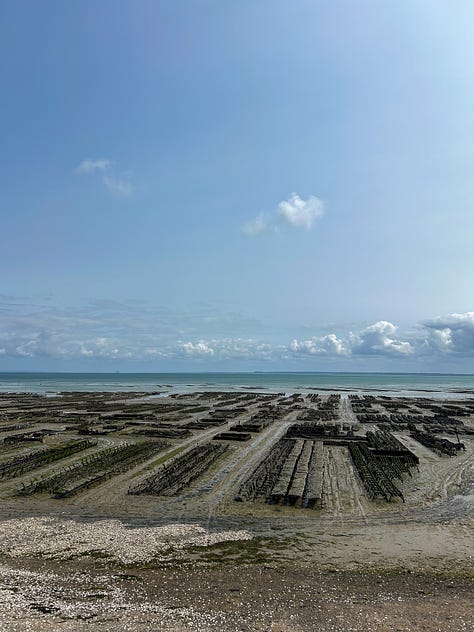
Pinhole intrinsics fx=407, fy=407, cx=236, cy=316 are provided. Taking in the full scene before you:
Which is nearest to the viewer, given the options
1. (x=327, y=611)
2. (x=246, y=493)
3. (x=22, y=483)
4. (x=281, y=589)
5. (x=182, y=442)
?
(x=327, y=611)

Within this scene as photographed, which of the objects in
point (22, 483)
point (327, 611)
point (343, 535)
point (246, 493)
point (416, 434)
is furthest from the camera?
point (416, 434)

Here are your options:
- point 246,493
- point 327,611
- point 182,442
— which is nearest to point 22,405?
point 182,442

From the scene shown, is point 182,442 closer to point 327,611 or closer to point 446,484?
point 446,484

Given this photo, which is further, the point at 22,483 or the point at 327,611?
the point at 22,483

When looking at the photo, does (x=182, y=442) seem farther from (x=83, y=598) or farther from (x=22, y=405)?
(x=22, y=405)

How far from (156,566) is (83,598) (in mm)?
3247

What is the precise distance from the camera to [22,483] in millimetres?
29031

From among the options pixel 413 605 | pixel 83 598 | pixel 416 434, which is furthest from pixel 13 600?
pixel 416 434

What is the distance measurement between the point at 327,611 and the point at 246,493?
1282cm

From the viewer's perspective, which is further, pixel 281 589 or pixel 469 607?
pixel 281 589

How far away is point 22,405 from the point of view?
88.1m

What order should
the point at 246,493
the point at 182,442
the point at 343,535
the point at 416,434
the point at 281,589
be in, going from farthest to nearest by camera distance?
the point at 416,434, the point at 182,442, the point at 246,493, the point at 343,535, the point at 281,589

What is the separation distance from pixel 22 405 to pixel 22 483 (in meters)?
67.2

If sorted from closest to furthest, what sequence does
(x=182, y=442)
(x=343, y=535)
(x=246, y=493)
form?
1. (x=343, y=535)
2. (x=246, y=493)
3. (x=182, y=442)
